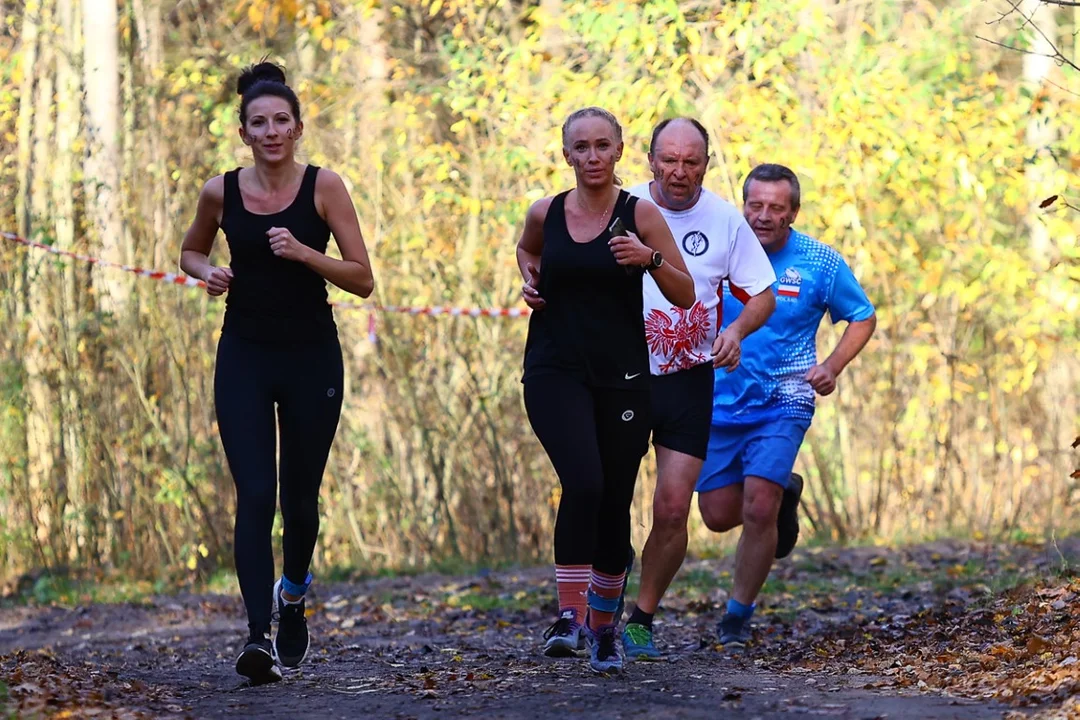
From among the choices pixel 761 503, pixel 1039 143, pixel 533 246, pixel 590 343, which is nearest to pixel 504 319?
pixel 1039 143

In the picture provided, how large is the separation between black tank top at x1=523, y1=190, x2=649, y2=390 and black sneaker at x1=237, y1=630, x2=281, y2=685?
130 centimetres

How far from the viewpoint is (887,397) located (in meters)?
12.4

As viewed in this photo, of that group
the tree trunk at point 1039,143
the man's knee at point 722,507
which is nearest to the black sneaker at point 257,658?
the man's knee at point 722,507

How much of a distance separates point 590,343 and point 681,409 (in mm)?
716

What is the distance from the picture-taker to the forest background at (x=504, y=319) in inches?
477

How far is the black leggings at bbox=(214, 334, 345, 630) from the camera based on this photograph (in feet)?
19.5

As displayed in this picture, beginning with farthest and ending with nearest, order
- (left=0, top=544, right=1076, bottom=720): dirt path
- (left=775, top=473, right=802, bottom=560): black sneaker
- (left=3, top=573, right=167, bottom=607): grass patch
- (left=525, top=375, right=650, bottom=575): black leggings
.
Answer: (left=3, top=573, right=167, bottom=607): grass patch → (left=775, top=473, right=802, bottom=560): black sneaker → (left=525, top=375, right=650, bottom=575): black leggings → (left=0, top=544, right=1076, bottom=720): dirt path

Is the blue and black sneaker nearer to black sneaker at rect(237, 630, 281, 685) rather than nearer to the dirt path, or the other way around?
the dirt path

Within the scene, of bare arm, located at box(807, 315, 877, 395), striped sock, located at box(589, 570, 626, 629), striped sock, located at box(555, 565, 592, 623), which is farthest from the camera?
bare arm, located at box(807, 315, 877, 395)

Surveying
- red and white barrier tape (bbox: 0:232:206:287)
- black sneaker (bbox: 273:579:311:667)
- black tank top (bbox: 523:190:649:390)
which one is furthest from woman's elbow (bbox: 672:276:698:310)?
red and white barrier tape (bbox: 0:232:206:287)

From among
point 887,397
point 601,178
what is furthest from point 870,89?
point 601,178

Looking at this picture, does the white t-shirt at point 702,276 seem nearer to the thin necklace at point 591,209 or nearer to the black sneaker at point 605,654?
the thin necklace at point 591,209

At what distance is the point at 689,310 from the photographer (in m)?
6.49

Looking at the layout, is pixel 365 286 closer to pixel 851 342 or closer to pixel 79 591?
pixel 851 342
